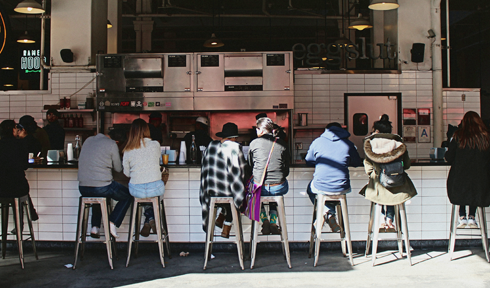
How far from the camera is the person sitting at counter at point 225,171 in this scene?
12.5 ft

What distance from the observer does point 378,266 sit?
12.6 feet

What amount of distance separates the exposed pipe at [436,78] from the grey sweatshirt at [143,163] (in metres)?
5.48

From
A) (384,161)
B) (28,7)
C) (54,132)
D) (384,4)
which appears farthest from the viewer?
(28,7)

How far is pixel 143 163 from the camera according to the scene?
3.84 metres

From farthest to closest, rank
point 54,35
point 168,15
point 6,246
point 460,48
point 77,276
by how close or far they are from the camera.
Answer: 1. point 460,48
2. point 168,15
3. point 54,35
4. point 6,246
5. point 77,276

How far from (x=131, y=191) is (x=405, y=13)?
6.02 metres

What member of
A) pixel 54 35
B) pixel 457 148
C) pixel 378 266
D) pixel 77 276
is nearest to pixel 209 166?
pixel 77 276

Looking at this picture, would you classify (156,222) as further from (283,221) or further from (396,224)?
(396,224)

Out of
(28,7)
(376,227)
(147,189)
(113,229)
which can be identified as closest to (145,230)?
(113,229)

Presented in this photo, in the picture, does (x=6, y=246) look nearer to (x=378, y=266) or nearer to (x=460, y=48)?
(x=378, y=266)

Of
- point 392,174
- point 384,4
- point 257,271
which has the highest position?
point 384,4

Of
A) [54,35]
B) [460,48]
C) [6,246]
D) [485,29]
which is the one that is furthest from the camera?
[460,48]

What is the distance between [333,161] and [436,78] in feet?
14.9

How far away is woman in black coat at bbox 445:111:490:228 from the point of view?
388 cm
